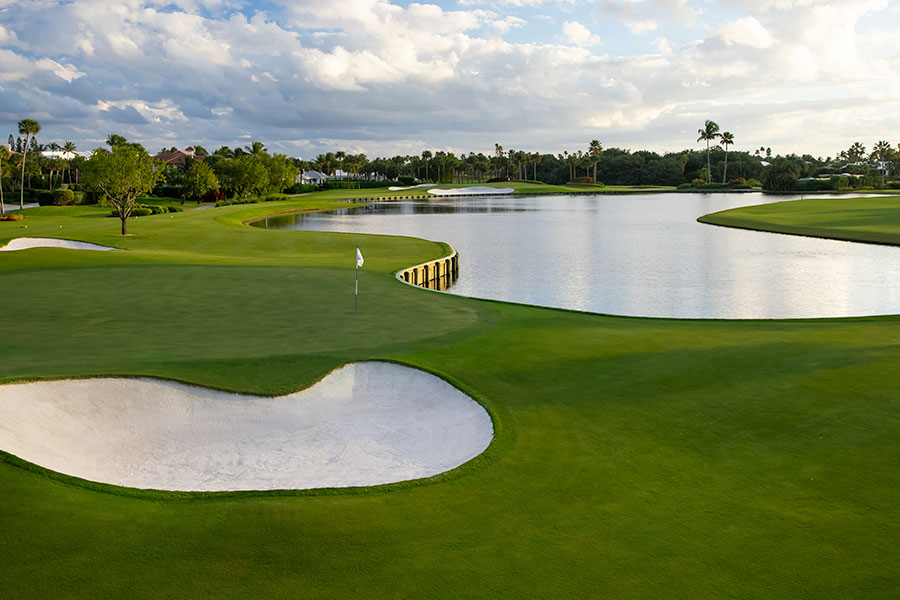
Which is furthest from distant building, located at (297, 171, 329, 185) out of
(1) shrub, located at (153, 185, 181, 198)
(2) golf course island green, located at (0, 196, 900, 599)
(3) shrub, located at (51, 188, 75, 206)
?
(2) golf course island green, located at (0, 196, 900, 599)

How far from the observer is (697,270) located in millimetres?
40312

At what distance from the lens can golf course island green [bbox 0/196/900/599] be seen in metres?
6.16

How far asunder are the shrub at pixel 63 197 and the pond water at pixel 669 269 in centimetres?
3148

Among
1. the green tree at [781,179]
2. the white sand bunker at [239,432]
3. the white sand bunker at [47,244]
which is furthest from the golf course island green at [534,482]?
the green tree at [781,179]

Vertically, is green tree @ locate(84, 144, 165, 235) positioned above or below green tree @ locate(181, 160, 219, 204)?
below

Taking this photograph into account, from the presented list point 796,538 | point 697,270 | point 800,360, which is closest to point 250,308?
point 800,360

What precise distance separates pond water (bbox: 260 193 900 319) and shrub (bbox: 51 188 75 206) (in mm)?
31475

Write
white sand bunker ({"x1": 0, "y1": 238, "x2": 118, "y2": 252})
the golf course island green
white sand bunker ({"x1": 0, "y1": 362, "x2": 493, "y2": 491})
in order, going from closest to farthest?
1. the golf course island green
2. white sand bunker ({"x1": 0, "y1": 362, "x2": 493, "y2": 491})
3. white sand bunker ({"x1": 0, "y1": 238, "x2": 118, "y2": 252})

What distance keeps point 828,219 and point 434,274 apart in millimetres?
47245

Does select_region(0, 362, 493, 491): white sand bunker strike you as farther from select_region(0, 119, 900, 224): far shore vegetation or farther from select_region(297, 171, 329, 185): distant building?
select_region(297, 171, 329, 185): distant building

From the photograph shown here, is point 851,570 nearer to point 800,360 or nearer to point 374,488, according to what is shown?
point 374,488

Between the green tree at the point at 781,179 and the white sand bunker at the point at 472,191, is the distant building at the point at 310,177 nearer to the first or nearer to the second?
the white sand bunker at the point at 472,191

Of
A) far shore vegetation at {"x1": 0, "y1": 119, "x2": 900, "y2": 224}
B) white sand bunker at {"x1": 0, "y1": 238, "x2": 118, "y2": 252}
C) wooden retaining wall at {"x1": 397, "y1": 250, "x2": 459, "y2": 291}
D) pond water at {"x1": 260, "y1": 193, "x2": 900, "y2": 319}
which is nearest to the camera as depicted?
pond water at {"x1": 260, "y1": 193, "x2": 900, "y2": 319}

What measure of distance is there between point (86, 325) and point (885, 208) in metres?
74.6
